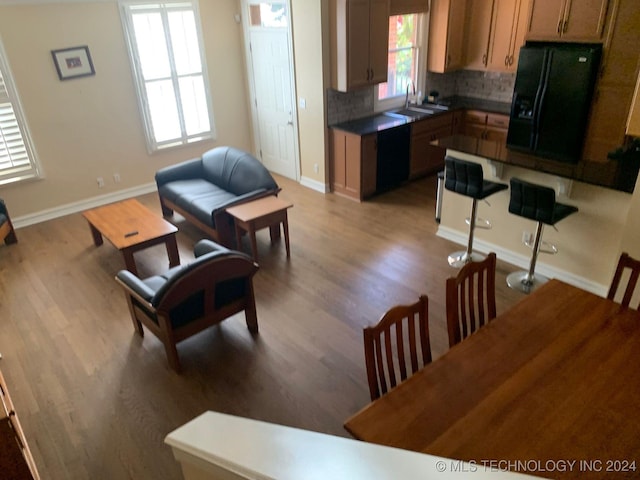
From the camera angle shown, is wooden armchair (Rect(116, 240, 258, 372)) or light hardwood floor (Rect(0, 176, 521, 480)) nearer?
light hardwood floor (Rect(0, 176, 521, 480))

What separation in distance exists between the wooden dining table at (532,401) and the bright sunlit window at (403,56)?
4686 mm

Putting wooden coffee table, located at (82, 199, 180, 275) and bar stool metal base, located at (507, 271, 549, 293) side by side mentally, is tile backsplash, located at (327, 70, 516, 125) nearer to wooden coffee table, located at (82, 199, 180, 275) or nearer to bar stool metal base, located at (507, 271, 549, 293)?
wooden coffee table, located at (82, 199, 180, 275)

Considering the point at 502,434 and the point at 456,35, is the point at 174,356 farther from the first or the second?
the point at 456,35

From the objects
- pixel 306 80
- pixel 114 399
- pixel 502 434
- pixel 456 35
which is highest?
pixel 456 35

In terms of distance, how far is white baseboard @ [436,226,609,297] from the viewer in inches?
157

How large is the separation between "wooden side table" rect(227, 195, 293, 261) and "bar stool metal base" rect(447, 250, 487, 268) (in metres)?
1.66

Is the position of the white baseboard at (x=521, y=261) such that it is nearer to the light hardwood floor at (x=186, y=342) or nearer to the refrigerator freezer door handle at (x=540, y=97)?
the light hardwood floor at (x=186, y=342)

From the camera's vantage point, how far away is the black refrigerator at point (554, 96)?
5.09m

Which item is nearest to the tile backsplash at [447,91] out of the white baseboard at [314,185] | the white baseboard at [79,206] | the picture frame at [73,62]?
the white baseboard at [314,185]

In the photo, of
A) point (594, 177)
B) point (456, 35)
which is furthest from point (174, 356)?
point (456, 35)

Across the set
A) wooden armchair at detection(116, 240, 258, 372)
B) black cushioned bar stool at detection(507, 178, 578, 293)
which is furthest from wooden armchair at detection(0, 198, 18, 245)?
black cushioned bar stool at detection(507, 178, 578, 293)

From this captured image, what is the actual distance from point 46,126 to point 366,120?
396cm

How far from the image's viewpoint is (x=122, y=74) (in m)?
5.84

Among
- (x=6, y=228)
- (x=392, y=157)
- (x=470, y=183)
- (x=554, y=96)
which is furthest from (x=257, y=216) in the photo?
(x=554, y=96)
